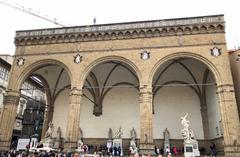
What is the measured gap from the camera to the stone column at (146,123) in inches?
550

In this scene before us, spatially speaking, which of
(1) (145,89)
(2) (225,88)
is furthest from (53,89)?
(2) (225,88)

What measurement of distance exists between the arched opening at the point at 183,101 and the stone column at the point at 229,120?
3.14 meters

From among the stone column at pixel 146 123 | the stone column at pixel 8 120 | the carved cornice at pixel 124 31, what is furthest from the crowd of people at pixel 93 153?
the carved cornice at pixel 124 31

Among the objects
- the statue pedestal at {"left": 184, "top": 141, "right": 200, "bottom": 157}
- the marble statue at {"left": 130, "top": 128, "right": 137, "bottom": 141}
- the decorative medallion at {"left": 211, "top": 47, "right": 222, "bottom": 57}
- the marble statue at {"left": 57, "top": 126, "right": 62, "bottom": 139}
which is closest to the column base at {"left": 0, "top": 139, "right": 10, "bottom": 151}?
the marble statue at {"left": 57, "top": 126, "right": 62, "bottom": 139}

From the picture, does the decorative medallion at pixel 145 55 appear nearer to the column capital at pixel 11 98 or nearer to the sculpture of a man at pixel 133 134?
the sculpture of a man at pixel 133 134

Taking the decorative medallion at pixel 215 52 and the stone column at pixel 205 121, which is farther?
the stone column at pixel 205 121

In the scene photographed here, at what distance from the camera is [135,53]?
16.1 meters

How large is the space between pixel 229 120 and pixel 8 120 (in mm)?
14391

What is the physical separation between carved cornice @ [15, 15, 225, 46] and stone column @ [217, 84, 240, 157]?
417cm

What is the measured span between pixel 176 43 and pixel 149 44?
5.96ft

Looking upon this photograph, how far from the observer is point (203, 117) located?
61.5ft

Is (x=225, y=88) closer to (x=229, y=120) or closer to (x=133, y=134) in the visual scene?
(x=229, y=120)

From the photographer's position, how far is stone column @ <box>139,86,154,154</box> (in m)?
14.0

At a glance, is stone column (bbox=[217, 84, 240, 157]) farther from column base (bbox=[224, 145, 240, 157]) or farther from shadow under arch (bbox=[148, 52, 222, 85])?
shadow under arch (bbox=[148, 52, 222, 85])
